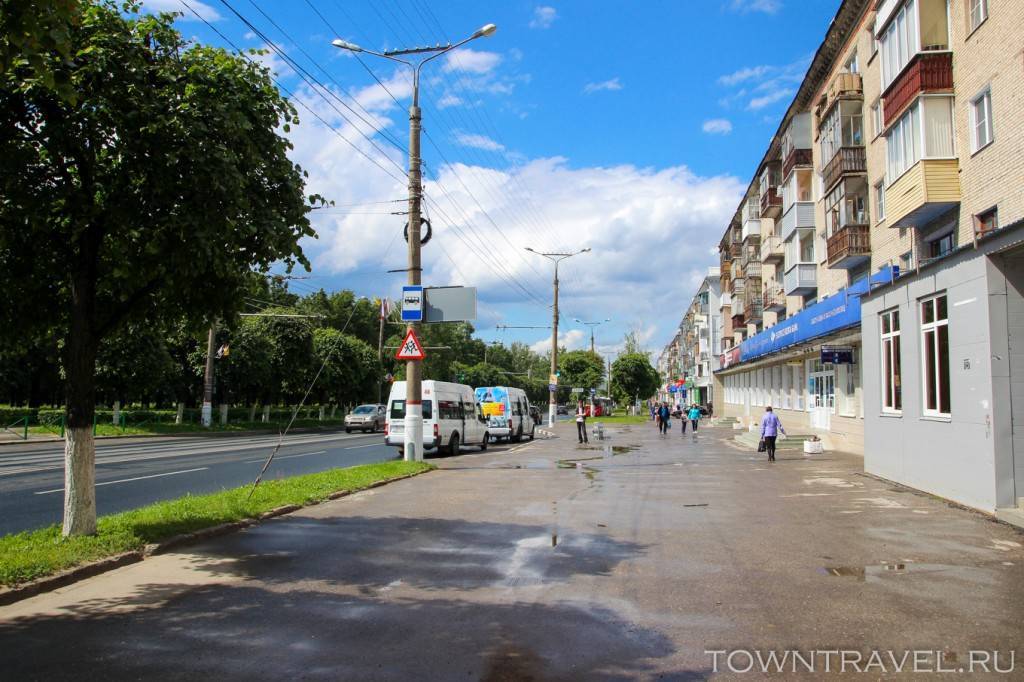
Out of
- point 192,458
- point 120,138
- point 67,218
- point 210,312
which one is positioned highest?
point 120,138

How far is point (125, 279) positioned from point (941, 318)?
1188 centimetres

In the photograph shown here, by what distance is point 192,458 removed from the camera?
72.4 ft

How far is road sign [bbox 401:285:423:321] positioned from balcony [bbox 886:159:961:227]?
1225cm

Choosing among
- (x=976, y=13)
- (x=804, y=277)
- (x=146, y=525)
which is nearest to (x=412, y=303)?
(x=146, y=525)

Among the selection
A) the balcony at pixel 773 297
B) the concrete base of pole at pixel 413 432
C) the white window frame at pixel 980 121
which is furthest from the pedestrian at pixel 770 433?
the balcony at pixel 773 297

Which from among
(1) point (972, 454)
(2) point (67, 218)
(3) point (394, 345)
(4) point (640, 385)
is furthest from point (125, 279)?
(4) point (640, 385)

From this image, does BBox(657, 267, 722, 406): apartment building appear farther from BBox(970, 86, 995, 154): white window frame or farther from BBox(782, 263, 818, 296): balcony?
BBox(970, 86, 995, 154): white window frame

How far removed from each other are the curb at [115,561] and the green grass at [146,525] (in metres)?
0.09

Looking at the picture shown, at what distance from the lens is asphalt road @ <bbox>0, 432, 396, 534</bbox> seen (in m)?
12.0

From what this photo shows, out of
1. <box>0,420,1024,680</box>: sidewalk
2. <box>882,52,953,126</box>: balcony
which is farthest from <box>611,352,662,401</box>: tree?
<box>0,420,1024,680</box>: sidewalk

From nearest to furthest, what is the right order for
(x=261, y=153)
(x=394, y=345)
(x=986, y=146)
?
(x=261, y=153) < (x=986, y=146) < (x=394, y=345)

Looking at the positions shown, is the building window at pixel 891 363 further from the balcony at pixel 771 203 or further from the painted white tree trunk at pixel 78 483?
the balcony at pixel 771 203

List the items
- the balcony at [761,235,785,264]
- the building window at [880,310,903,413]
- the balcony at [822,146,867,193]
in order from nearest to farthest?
the building window at [880,310,903,413] < the balcony at [822,146,867,193] < the balcony at [761,235,785,264]

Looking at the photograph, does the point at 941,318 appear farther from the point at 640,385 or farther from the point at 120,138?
the point at 640,385
